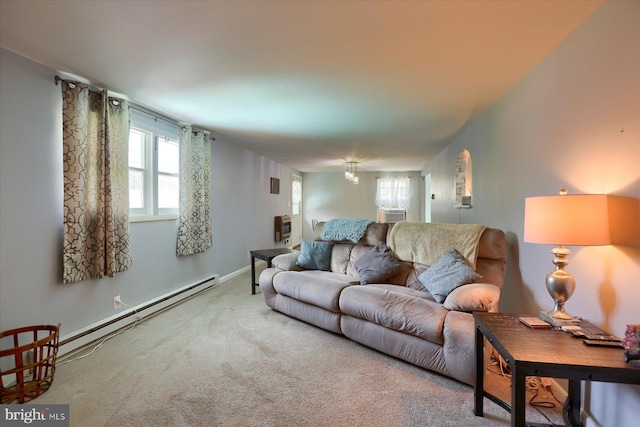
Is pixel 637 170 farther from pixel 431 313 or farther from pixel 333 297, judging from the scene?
pixel 333 297

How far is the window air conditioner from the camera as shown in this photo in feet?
27.8

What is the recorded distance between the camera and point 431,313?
6.61 feet

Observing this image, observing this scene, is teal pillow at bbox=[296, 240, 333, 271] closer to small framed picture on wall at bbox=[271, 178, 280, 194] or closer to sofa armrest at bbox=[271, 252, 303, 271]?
sofa armrest at bbox=[271, 252, 303, 271]

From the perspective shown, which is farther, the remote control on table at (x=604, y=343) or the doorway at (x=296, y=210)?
the doorway at (x=296, y=210)

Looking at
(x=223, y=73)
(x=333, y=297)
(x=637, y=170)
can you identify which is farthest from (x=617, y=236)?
(x=223, y=73)

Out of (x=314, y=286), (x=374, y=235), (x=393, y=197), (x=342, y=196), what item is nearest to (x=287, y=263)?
(x=314, y=286)

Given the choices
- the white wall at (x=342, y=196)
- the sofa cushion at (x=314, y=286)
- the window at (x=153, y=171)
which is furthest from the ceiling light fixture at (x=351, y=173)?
the window at (x=153, y=171)

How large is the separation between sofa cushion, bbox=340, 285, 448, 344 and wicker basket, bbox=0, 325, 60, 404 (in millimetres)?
2036

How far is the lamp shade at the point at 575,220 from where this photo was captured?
1.32 metres

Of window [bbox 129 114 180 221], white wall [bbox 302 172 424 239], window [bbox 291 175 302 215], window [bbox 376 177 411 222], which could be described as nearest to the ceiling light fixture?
white wall [bbox 302 172 424 239]

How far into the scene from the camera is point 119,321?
273cm

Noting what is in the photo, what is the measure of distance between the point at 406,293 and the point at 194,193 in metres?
2.83

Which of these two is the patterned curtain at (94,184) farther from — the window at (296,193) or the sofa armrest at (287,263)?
the window at (296,193)

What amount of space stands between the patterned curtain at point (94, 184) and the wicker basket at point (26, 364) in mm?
419
